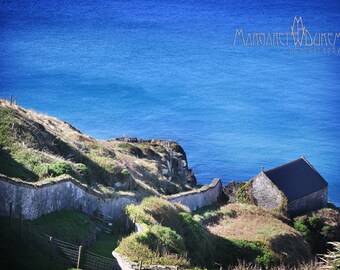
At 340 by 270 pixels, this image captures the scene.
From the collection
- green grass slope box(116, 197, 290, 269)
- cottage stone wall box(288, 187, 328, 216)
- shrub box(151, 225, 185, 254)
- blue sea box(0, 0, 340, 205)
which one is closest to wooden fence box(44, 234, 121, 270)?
green grass slope box(116, 197, 290, 269)

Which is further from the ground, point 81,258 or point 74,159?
point 74,159

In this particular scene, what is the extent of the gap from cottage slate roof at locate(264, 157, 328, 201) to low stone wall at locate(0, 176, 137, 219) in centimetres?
2919

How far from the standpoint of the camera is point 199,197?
5656 centimetres

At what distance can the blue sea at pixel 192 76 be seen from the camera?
12050 centimetres

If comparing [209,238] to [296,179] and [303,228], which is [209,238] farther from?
[296,179]

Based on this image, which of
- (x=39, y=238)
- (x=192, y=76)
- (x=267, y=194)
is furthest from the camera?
(x=192, y=76)

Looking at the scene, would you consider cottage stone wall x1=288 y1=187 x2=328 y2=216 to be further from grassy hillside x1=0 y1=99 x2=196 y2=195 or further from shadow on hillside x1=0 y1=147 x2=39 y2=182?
shadow on hillside x1=0 y1=147 x2=39 y2=182

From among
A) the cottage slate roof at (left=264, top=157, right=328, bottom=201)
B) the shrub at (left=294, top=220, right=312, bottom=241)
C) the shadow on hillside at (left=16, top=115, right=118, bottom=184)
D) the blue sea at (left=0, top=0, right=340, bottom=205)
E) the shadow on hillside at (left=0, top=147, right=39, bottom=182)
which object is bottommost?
the shadow on hillside at (left=0, top=147, right=39, bottom=182)

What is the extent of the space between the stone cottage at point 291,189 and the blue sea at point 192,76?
2896cm

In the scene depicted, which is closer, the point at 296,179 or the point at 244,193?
the point at 244,193

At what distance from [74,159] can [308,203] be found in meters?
29.8

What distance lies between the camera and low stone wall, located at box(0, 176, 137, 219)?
31.6m

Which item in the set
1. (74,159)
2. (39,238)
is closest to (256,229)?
(74,159)

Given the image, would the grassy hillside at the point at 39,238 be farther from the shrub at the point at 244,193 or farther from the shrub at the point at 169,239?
the shrub at the point at 244,193
